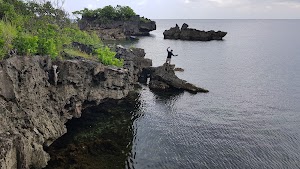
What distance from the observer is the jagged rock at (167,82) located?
5919cm

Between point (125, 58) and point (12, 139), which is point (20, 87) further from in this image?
point (125, 58)

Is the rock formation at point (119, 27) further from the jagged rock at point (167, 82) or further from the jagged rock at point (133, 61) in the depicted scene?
the jagged rock at point (167, 82)

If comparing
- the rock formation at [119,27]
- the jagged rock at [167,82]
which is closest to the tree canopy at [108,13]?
the rock formation at [119,27]

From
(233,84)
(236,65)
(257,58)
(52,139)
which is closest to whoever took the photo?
(52,139)

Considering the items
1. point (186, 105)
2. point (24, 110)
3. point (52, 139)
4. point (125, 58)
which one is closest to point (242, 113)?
point (186, 105)

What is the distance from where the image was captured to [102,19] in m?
145

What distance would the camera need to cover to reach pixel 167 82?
198 feet

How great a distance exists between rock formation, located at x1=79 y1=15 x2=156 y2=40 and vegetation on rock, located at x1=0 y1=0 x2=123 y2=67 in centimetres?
6073

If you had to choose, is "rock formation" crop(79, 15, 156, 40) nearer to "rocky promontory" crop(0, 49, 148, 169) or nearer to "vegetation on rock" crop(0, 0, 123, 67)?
"vegetation on rock" crop(0, 0, 123, 67)

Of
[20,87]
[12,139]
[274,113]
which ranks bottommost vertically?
[274,113]

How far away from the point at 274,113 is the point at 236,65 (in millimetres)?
42387

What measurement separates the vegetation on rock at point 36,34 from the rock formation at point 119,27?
60733 mm

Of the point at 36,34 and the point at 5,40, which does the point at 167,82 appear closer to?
the point at 36,34

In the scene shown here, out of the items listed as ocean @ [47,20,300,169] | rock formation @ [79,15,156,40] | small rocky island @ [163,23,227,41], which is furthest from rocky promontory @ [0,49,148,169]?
small rocky island @ [163,23,227,41]
